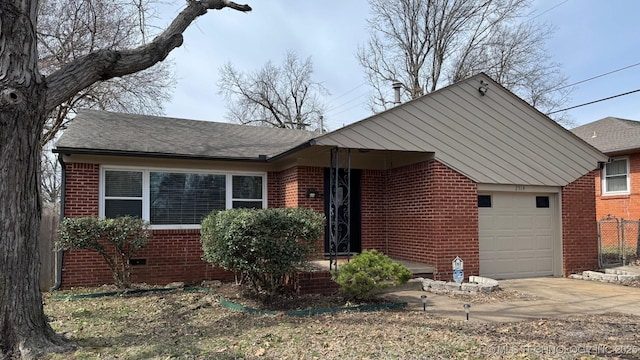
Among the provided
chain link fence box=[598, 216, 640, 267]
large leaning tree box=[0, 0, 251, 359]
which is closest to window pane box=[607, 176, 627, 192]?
chain link fence box=[598, 216, 640, 267]

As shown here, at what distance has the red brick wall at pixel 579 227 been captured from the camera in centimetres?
1027

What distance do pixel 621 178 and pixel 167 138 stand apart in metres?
15.6

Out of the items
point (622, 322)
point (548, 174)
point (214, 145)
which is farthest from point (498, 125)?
point (214, 145)

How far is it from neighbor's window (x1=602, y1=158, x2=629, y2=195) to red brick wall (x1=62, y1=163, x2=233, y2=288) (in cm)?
1423

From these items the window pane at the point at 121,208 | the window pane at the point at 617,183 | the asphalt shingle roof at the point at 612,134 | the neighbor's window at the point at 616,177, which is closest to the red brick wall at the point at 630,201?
the neighbor's window at the point at 616,177

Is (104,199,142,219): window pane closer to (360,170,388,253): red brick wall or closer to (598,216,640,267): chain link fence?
(360,170,388,253): red brick wall

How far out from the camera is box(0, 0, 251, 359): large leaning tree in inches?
187

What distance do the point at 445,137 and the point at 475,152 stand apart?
2.78ft

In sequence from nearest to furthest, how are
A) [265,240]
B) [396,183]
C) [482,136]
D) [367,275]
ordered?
[265,240], [367,275], [482,136], [396,183]

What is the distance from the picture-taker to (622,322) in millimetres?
6043

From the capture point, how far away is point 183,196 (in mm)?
9930

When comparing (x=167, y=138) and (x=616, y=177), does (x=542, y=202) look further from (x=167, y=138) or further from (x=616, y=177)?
(x=167, y=138)

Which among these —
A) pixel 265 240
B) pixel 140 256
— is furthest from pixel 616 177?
pixel 140 256

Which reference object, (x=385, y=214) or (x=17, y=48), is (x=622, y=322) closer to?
(x=385, y=214)
